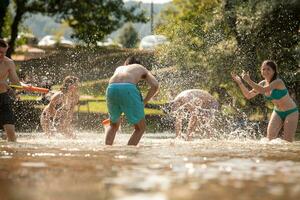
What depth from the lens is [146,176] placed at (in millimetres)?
4086

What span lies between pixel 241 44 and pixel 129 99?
520 inches

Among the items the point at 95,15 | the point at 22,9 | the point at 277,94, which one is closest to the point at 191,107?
the point at 277,94

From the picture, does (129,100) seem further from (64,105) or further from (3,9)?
(3,9)

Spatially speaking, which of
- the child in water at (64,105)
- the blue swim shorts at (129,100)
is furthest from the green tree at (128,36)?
the blue swim shorts at (129,100)

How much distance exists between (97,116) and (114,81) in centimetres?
1563

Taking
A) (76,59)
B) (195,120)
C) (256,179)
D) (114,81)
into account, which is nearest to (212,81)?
(195,120)

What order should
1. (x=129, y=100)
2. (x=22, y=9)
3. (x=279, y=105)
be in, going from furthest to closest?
1. (x=22, y=9)
2. (x=279, y=105)
3. (x=129, y=100)

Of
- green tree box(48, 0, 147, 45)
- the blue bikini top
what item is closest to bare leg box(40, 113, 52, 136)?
the blue bikini top

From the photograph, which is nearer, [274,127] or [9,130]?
[9,130]

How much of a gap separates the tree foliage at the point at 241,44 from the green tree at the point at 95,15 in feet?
14.4

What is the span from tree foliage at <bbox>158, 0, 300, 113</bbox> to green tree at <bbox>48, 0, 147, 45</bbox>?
14.4 feet

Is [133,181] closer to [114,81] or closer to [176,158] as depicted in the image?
[176,158]

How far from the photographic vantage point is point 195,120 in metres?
12.2

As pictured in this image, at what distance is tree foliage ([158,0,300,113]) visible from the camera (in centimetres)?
1942
